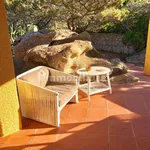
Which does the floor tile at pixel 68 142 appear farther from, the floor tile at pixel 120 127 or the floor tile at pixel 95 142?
the floor tile at pixel 120 127

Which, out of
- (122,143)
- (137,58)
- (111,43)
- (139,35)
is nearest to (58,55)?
(122,143)

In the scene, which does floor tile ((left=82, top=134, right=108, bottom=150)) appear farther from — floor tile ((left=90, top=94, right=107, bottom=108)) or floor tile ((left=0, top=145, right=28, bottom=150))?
floor tile ((left=90, top=94, right=107, bottom=108))

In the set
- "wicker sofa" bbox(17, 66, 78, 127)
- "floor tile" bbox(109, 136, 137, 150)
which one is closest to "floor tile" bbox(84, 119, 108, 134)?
"floor tile" bbox(109, 136, 137, 150)

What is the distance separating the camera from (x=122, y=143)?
2.54m

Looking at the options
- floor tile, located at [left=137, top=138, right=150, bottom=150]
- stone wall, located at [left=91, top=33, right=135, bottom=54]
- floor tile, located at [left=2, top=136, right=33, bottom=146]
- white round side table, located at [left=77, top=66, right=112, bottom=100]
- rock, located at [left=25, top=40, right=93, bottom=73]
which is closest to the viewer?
floor tile, located at [left=137, top=138, right=150, bottom=150]

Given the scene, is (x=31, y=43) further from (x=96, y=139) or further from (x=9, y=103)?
(x=96, y=139)

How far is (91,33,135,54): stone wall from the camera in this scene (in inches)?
416

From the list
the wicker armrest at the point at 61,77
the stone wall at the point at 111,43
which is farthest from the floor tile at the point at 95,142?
the stone wall at the point at 111,43

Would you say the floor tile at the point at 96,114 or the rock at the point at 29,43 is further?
the rock at the point at 29,43

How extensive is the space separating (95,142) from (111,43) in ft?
29.4

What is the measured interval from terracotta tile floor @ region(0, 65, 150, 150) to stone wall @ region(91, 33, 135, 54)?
23.1ft

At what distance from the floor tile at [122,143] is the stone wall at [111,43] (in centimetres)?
826

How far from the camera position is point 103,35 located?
437 inches

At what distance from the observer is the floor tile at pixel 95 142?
8.14 feet
